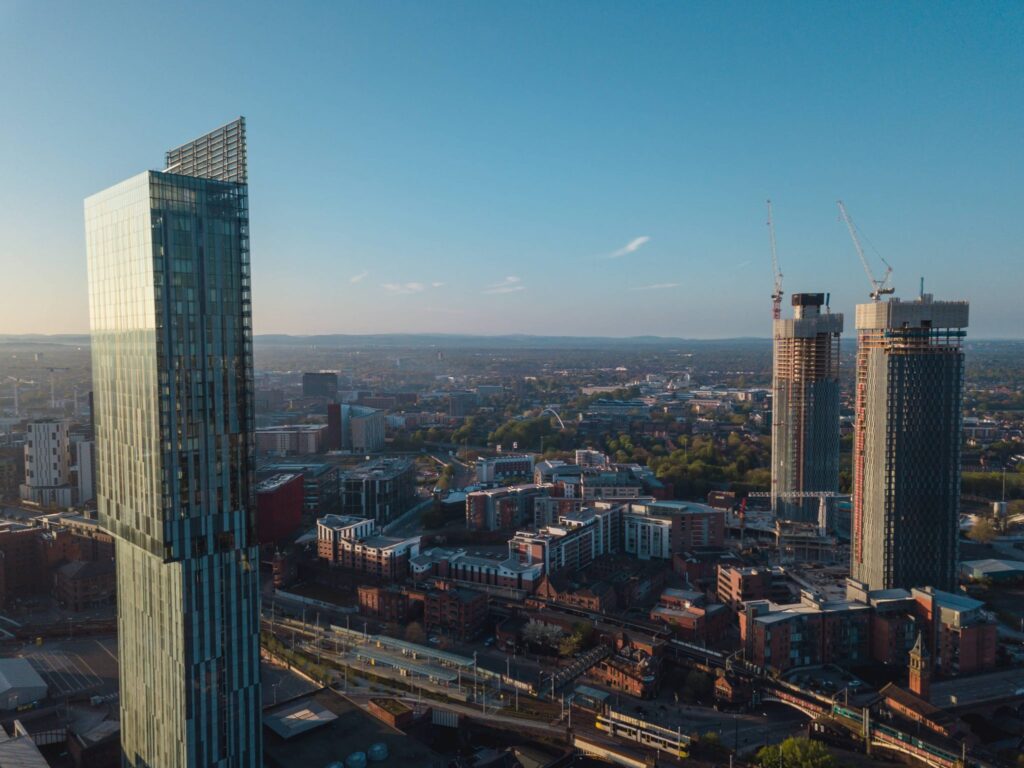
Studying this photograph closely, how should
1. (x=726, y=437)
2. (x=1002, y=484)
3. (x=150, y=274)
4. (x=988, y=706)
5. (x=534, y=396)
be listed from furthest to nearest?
(x=534, y=396)
(x=726, y=437)
(x=1002, y=484)
(x=988, y=706)
(x=150, y=274)

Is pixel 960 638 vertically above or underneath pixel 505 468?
underneath

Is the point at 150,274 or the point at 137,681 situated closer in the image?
the point at 150,274

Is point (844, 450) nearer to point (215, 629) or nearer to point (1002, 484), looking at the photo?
point (1002, 484)

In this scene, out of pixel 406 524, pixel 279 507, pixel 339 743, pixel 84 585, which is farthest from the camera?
pixel 406 524

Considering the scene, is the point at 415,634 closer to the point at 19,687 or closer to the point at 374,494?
the point at 19,687

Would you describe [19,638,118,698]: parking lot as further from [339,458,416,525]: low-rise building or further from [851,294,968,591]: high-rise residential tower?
[851,294,968,591]: high-rise residential tower

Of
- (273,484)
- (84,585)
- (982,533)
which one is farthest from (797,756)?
(273,484)

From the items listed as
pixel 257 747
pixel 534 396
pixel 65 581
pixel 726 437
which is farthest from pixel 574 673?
pixel 534 396
